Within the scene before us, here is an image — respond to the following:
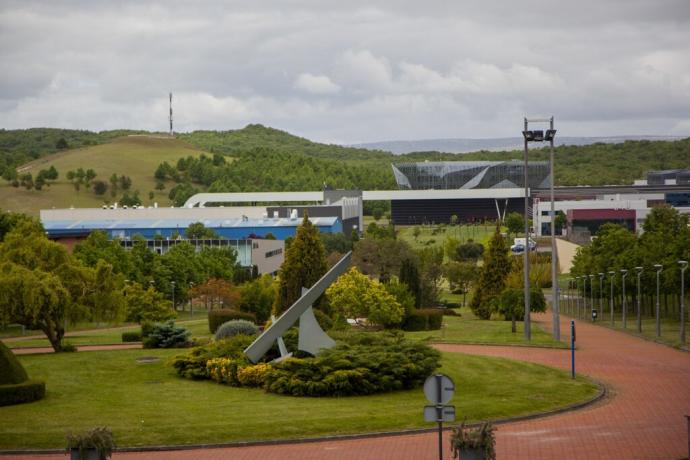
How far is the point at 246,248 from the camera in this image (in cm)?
11188

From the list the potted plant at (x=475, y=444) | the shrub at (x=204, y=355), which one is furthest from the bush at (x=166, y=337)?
the potted plant at (x=475, y=444)

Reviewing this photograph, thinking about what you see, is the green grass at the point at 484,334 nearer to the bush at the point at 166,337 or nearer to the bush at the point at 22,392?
the bush at the point at 166,337

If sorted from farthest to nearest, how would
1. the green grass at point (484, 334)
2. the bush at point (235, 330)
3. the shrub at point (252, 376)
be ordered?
the green grass at point (484, 334)
the bush at point (235, 330)
the shrub at point (252, 376)

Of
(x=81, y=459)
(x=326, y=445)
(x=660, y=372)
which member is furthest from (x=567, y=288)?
(x=81, y=459)

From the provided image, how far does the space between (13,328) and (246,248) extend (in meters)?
50.2

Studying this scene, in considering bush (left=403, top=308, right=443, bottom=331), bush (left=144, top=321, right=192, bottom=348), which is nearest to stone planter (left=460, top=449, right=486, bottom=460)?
bush (left=144, top=321, right=192, bottom=348)

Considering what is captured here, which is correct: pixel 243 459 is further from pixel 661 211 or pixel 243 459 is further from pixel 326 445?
pixel 661 211

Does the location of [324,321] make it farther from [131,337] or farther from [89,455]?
[89,455]

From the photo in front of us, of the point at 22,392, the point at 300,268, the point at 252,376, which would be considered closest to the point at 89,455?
the point at 22,392

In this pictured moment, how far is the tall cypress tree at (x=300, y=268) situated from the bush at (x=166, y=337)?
1054cm

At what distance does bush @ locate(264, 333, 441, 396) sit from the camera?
3278 cm

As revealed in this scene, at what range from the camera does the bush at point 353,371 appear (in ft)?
108

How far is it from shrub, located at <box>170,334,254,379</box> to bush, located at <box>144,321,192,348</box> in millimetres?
7981

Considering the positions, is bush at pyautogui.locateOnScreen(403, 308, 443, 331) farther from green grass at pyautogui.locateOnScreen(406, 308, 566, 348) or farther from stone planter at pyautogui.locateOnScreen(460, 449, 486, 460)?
stone planter at pyautogui.locateOnScreen(460, 449, 486, 460)
